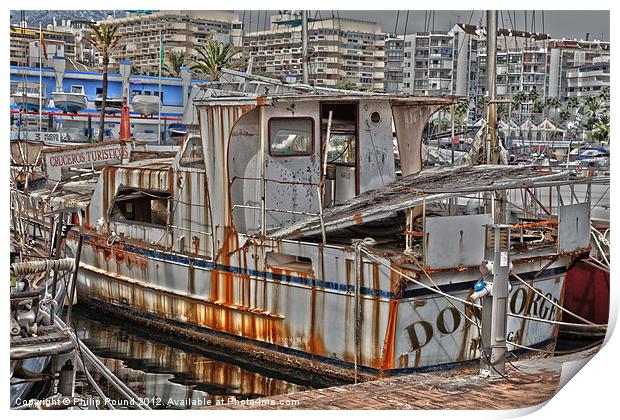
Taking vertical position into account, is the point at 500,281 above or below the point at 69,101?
below

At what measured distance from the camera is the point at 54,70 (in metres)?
20.4

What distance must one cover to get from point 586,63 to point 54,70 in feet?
38.2

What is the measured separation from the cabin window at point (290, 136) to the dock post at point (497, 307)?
468 centimetres

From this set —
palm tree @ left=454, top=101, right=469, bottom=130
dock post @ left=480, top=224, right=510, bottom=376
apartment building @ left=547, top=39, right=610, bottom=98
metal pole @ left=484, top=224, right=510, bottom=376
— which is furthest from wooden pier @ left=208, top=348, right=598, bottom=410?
palm tree @ left=454, top=101, right=469, bottom=130

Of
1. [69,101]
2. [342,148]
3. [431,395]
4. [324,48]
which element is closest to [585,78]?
[324,48]

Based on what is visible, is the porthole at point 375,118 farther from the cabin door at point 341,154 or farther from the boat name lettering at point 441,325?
the boat name lettering at point 441,325

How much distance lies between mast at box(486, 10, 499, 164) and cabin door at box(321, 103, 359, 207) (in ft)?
7.23

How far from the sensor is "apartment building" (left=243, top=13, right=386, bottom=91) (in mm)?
18062

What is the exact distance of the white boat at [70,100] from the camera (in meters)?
22.4

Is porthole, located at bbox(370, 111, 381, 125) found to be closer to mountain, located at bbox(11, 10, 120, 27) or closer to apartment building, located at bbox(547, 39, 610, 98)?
apartment building, located at bbox(547, 39, 610, 98)

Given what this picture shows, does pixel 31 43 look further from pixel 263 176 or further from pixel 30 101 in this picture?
pixel 263 176

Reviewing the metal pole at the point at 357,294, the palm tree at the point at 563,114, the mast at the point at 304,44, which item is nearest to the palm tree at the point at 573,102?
the palm tree at the point at 563,114

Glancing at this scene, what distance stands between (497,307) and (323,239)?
304cm

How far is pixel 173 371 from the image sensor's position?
13.9m
